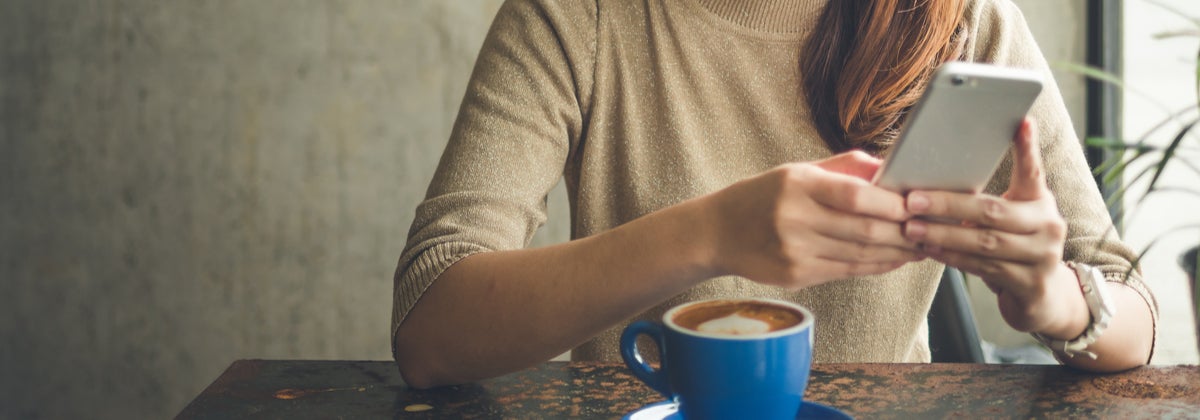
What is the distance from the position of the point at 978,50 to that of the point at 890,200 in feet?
2.01

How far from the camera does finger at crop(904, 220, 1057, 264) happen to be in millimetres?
617

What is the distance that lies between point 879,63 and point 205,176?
183 cm

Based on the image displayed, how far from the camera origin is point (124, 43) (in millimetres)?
2289

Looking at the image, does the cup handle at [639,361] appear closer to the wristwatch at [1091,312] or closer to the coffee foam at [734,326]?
the coffee foam at [734,326]

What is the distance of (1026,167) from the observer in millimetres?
622

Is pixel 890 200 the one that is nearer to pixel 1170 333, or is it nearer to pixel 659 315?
pixel 659 315

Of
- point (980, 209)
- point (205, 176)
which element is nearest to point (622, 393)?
point (980, 209)

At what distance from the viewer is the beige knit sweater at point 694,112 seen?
1051 millimetres

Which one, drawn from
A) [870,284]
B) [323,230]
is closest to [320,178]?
[323,230]

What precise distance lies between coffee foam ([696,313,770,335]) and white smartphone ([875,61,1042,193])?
120 mm

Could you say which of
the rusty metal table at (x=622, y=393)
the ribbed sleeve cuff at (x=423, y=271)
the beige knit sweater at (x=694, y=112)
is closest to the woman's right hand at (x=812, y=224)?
the rusty metal table at (x=622, y=393)

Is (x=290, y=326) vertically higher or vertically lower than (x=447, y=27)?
lower

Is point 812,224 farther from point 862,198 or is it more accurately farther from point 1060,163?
point 1060,163

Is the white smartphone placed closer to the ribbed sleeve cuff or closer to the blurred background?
the ribbed sleeve cuff
